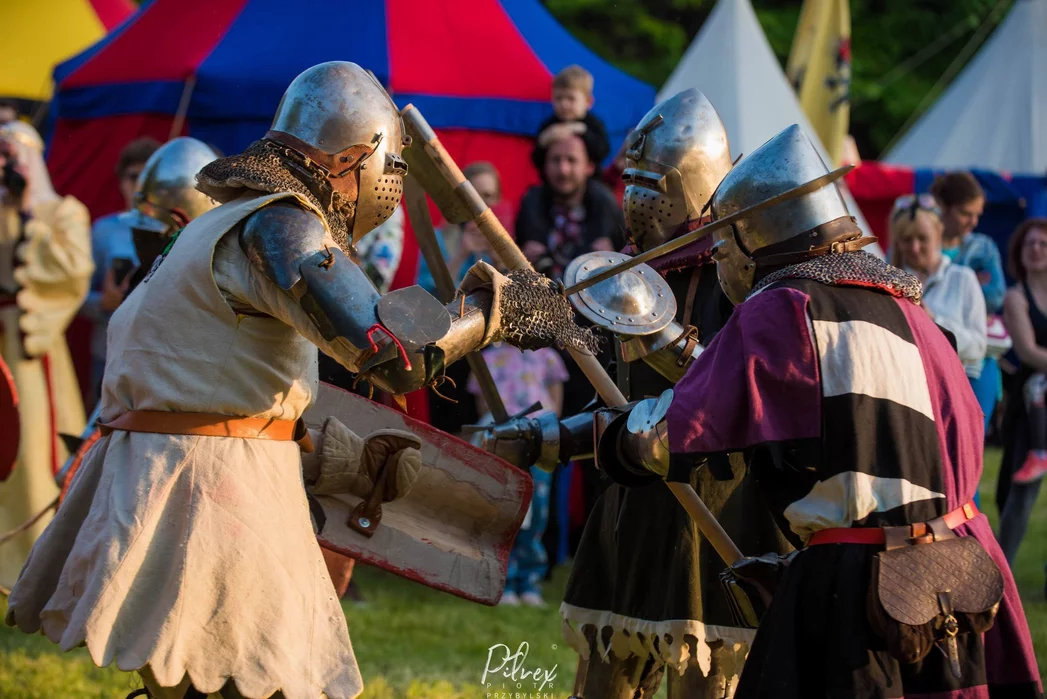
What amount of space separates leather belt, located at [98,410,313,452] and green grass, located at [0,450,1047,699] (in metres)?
2.09

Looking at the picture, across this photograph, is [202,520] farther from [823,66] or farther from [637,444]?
[823,66]

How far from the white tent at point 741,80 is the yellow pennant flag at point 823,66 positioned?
68.1 inches

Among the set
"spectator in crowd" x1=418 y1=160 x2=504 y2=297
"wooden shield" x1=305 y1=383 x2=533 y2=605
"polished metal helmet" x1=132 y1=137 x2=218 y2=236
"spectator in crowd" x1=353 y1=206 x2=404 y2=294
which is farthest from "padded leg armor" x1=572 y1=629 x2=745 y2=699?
"spectator in crowd" x1=353 y1=206 x2=404 y2=294

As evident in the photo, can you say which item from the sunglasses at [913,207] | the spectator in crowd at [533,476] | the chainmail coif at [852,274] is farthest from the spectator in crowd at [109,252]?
the chainmail coif at [852,274]

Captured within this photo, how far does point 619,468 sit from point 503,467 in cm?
65

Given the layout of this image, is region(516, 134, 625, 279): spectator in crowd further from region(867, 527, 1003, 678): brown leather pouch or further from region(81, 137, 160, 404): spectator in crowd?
region(867, 527, 1003, 678): brown leather pouch

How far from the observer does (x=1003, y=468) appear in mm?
7266

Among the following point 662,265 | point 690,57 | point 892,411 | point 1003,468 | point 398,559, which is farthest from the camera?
point 690,57

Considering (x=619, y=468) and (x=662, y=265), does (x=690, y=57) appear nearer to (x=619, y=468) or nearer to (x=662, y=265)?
(x=662, y=265)

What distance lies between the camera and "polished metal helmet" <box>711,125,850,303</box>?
317 cm

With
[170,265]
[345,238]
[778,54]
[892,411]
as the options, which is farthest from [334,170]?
[778,54]

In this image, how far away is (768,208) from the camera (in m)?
3.19

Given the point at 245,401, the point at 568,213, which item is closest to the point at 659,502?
the point at 245,401

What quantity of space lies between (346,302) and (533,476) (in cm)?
395
